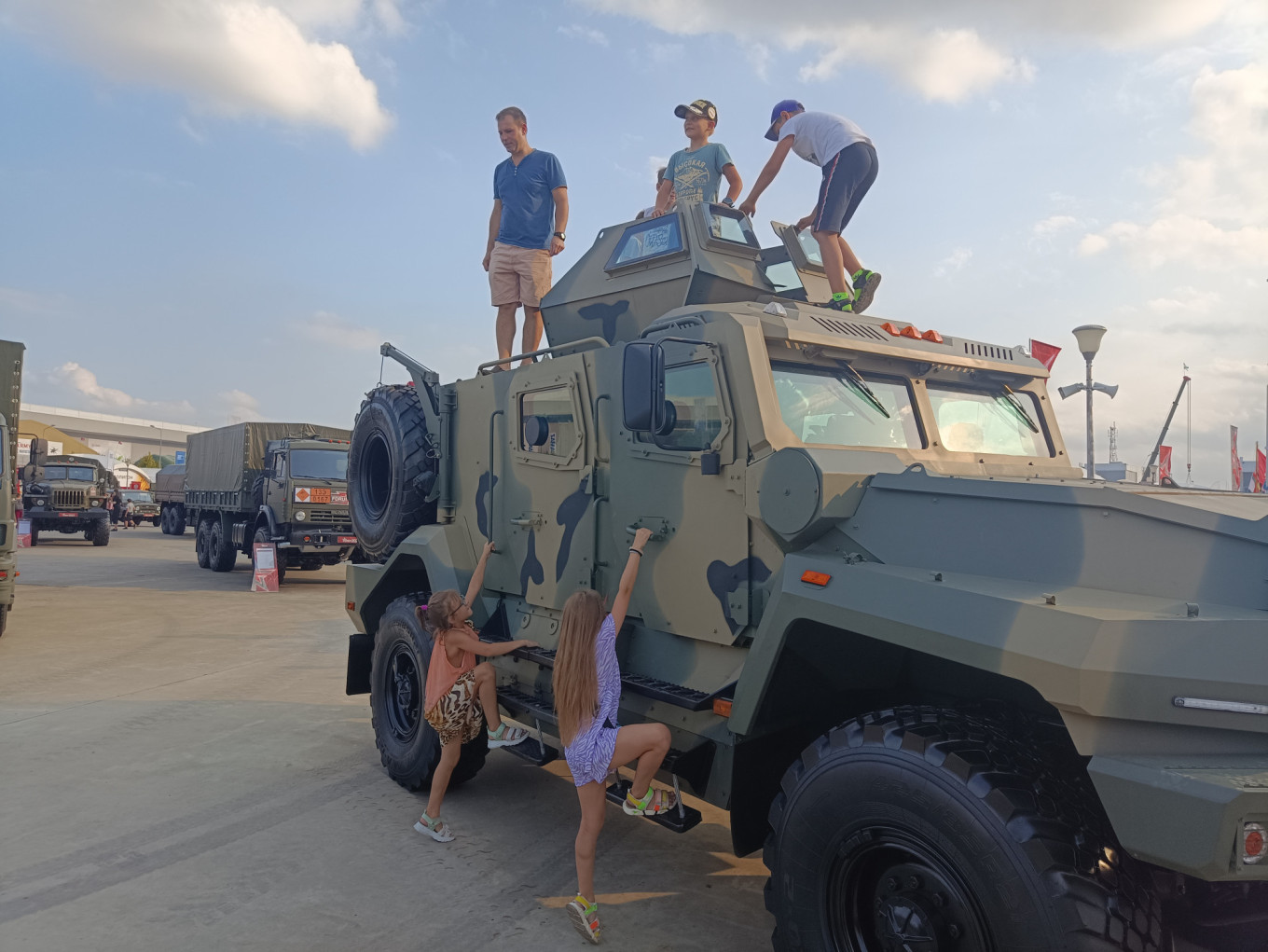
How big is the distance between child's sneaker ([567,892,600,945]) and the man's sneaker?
3127mm

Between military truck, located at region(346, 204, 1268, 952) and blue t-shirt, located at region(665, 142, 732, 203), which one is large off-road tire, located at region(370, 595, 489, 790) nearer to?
military truck, located at region(346, 204, 1268, 952)

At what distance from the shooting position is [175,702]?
7.01m

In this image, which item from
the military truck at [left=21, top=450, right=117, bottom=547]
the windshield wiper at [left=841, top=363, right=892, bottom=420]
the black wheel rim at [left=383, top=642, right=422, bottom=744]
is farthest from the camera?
the military truck at [left=21, top=450, right=117, bottom=547]

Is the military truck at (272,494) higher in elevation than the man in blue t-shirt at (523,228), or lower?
lower

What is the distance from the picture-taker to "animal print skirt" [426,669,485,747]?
4.51 metres

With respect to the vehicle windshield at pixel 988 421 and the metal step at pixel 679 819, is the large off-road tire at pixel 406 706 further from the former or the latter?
the vehicle windshield at pixel 988 421

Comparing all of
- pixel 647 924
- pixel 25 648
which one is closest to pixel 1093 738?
pixel 647 924

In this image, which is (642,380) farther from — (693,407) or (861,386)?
(861,386)

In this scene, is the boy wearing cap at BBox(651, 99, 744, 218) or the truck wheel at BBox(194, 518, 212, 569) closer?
the boy wearing cap at BBox(651, 99, 744, 218)

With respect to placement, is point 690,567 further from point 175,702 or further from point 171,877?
point 175,702

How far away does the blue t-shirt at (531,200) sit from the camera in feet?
20.3

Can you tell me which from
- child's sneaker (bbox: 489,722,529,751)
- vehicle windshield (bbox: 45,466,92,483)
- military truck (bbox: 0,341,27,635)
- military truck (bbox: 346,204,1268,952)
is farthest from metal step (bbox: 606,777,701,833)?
vehicle windshield (bbox: 45,466,92,483)

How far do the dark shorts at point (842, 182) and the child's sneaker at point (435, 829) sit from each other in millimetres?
3569

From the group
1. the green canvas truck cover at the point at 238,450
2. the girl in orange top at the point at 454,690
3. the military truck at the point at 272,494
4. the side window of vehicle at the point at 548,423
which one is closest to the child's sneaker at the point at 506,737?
the girl in orange top at the point at 454,690
